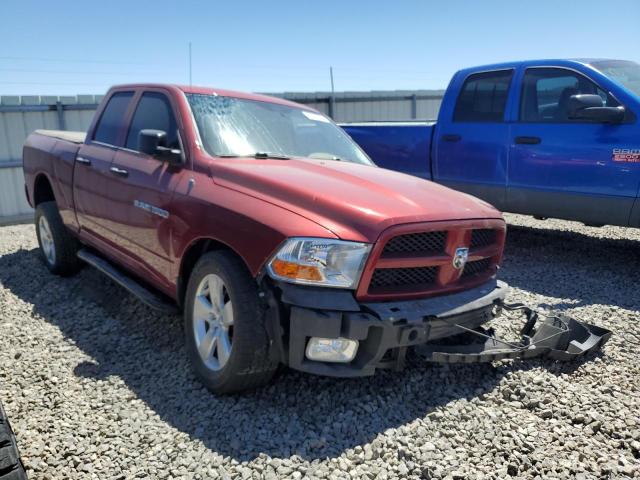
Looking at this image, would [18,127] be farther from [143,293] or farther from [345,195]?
[345,195]

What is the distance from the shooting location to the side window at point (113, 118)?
4590 millimetres

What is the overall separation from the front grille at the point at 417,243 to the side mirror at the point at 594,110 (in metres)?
3.14

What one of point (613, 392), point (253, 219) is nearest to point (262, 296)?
point (253, 219)

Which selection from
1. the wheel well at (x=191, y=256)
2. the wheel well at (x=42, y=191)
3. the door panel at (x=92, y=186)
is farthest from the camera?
the wheel well at (x=42, y=191)

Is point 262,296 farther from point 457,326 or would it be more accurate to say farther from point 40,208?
point 40,208

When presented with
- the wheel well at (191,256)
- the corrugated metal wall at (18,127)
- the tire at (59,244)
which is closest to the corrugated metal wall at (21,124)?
the corrugated metal wall at (18,127)

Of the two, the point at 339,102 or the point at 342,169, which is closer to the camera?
the point at 342,169

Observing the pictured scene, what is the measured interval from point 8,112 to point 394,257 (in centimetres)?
891

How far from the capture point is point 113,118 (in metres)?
4.73

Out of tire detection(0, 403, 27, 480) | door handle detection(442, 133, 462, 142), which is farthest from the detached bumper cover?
door handle detection(442, 133, 462, 142)

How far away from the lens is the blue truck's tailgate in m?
6.83

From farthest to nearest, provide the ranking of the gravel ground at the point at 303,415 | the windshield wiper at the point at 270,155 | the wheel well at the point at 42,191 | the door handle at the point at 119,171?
1. the wheel well at the point at 42,191
2. the door handle at the point at 119,171
3. the windshield wiper at the point at 270,155
4. the gravel ground at the point at 303,415

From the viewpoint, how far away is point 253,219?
2852 mm

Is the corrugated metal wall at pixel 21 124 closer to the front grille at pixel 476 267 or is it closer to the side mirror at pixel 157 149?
the side mirror at pixel 157 149
